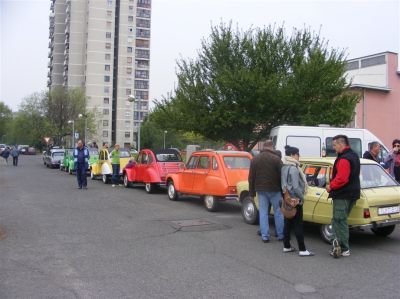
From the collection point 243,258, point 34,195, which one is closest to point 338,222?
point 243,258

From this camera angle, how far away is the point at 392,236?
9.21 metres

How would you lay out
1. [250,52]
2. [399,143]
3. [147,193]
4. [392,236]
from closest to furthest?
[392,236], [399,143], [147,193], [250,52]

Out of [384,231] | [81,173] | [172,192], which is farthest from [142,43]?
[384,231]

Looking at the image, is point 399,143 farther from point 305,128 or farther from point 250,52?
point 250,52

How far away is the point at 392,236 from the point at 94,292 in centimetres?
630

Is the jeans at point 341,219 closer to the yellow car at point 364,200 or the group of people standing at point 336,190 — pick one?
the group of people standing at point 336,190

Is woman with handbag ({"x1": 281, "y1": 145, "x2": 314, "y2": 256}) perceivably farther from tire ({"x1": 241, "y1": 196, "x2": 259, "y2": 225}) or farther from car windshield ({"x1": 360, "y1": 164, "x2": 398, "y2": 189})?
tire ({"x1": 241, "y1": 196, "x2": 259, "y2": 225})

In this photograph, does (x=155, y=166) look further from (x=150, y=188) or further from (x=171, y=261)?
(x=171, y=261)

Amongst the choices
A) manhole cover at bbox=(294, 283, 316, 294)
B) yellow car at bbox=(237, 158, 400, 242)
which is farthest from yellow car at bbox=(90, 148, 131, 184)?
manhole cover at bbox=(294, 283, 316, 294)

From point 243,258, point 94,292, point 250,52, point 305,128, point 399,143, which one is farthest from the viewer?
point 250,52

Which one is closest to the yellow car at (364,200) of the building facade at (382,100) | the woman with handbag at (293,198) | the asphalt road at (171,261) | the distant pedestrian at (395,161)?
the asphalt road at (171,261)

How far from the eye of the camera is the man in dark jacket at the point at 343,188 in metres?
7.15

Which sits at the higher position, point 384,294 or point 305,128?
point 305,128

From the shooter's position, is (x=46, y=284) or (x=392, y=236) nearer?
(x=46, y=284)
